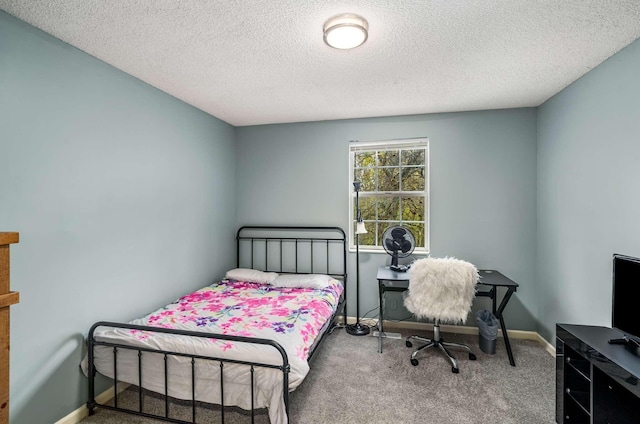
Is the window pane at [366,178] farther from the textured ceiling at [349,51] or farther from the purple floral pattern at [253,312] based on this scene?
the purple floral pattern at [253,312]

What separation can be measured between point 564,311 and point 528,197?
1166 mm

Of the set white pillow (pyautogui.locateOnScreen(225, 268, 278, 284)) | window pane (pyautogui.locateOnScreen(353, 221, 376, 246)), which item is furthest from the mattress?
window pane (pyautogui.locateOnScreen(353, 221, 376, 246))

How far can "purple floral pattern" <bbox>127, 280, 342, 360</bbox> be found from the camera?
2.08 meters

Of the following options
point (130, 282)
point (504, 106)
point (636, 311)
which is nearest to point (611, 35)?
point (504, 106)

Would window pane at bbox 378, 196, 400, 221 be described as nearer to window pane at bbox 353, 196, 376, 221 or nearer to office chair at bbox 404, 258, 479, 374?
window pane at bbox 353, 196, 376, 221

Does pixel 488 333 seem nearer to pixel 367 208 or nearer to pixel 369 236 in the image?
pixel 369 236

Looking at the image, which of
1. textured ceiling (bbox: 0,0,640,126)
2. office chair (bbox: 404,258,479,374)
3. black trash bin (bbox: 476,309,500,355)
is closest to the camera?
textured ceiling (bbox: 0,0,640,126)

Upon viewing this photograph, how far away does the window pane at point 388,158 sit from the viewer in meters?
3.55

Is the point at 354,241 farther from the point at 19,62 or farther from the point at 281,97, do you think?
the point at 19,62

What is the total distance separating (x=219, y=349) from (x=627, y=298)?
7.81ft

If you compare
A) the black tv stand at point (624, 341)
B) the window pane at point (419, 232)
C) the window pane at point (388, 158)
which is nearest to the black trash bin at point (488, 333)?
the window pane at point (419, 232)

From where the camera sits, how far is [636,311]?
1.62m

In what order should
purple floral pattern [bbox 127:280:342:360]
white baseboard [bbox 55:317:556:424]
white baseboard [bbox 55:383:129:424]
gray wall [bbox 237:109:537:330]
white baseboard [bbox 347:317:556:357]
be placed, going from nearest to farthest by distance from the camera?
white baseboard [bbox 55:383:129:424] → purple floral pattern [bbox 127:280:342:360] → white baseboard [bbox 55:317:556:424] → white baseboard [bbox 347:317:556:357] → gray wall [bbox 237:109:537:330]

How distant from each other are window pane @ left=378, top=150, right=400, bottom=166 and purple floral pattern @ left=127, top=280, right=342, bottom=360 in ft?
5.10
